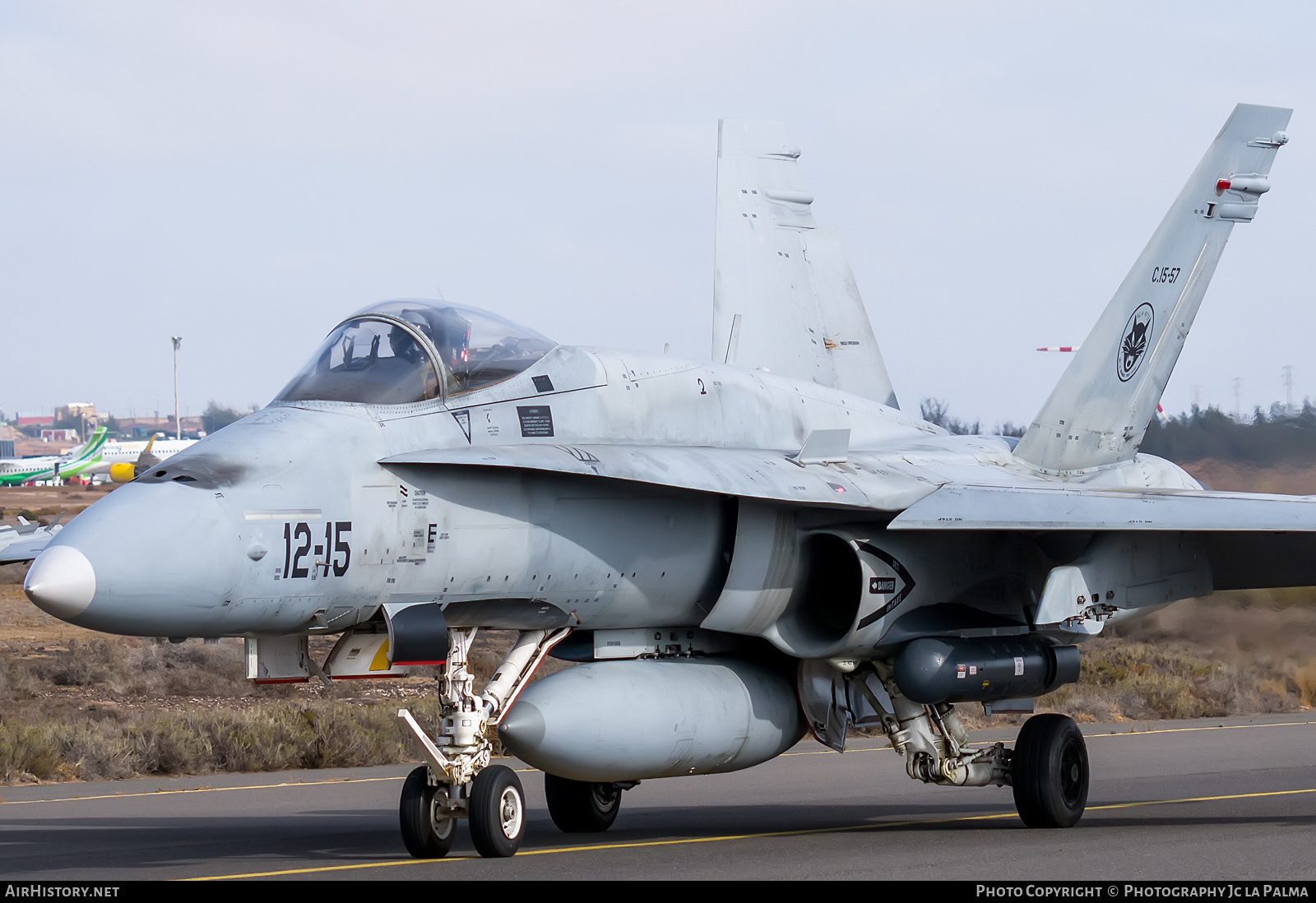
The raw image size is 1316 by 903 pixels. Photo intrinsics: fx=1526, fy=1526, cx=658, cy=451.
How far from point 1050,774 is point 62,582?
6.77 m

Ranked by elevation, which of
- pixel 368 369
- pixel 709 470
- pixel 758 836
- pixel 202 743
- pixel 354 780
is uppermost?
pixel 368 369

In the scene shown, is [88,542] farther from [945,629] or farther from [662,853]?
[945,629]

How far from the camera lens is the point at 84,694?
848 inches

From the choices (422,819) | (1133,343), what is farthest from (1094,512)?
(422,819)

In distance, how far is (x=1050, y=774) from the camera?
10.5m

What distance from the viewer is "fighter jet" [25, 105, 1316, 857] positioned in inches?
303

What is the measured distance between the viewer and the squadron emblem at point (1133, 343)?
12.1 metres

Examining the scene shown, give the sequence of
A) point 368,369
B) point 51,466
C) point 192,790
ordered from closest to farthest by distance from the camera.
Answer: point 368,369 → point 192,790 → point 51,466

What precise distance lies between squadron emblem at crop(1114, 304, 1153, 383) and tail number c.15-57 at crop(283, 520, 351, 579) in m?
6.92

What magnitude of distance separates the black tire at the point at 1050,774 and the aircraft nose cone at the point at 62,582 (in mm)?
6431

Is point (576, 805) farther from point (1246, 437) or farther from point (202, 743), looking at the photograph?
point (1246, 437)

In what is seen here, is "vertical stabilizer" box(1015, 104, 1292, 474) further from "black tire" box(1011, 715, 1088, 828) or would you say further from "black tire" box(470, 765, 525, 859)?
"black tire" box(470, 765, 525, 859)

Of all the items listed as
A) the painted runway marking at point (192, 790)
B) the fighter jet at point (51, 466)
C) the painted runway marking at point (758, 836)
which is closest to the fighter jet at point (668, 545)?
the painted runway marking at point (758, 836)
